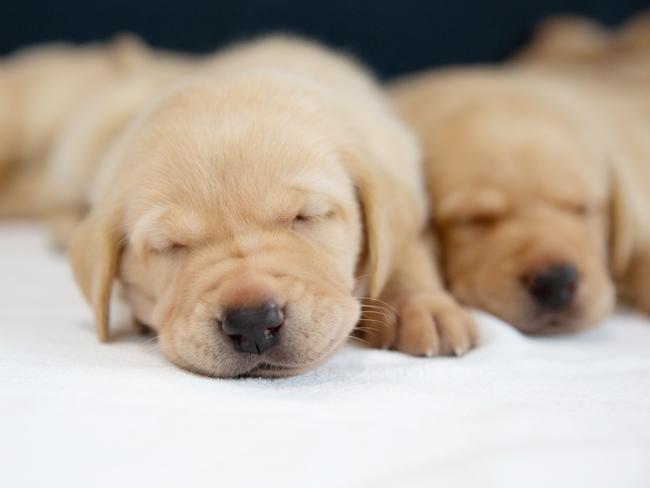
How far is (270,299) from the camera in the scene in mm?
1834

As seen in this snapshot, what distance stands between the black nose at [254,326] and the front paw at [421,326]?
43 cm

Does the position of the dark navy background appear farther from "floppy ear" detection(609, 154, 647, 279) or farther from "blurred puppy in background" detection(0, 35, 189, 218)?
"floppy ear" detection(609, 154, 647, 279)

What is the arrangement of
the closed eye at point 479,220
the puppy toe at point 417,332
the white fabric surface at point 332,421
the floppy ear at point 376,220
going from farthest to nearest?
the closed eye at point 479,220, the floppy ear at point 376,220, the puppy toe at point 417,332, the white fabric surface at point 332,421

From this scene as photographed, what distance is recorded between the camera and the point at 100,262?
2.29 m

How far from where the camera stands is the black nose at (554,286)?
2.46m

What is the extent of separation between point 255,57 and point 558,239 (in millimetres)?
1504

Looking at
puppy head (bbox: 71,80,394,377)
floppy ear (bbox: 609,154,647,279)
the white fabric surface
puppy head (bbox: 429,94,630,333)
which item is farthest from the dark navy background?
the white fabric surface

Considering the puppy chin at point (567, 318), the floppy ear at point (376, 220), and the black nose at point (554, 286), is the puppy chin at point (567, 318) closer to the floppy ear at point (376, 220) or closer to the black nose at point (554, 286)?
the black nose at point (554, 286)

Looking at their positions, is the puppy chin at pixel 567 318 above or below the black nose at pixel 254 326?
below

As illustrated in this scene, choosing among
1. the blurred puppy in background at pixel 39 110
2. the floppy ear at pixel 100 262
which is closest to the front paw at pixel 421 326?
the floppy ear at pixel 100 262

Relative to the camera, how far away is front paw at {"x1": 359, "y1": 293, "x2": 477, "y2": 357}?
7.09ft

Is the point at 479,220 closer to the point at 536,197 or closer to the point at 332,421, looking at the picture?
A: the point at 536,197

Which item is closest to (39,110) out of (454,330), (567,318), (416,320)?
(416,320)

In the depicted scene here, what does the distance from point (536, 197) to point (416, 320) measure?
0.85 m
